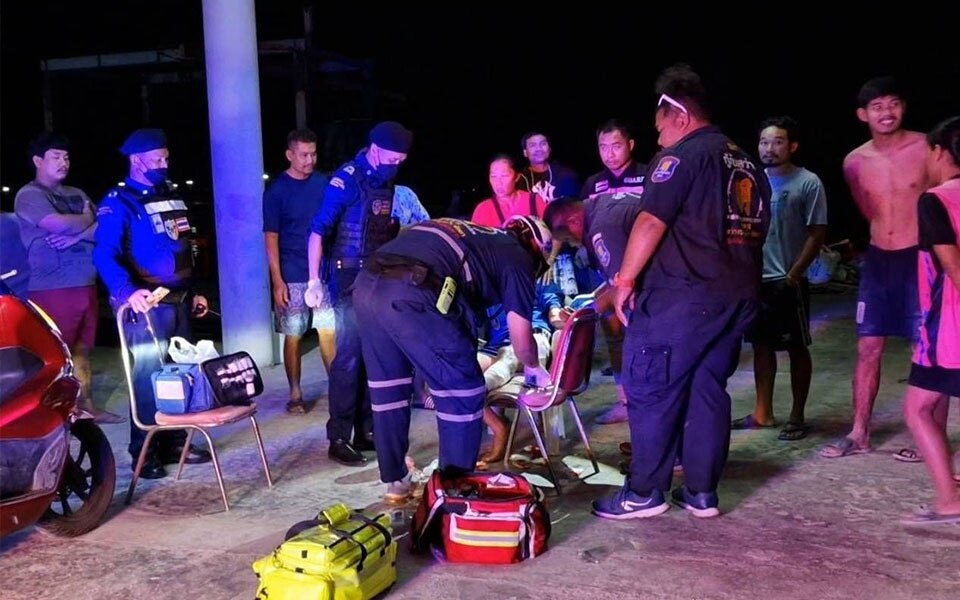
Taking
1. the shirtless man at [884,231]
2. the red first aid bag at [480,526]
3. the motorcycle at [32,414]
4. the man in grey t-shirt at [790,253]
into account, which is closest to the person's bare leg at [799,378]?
the man in grey t-shirt at [790,253]

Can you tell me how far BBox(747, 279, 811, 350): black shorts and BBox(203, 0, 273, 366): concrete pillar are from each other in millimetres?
3906

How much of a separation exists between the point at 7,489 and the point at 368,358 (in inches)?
58.9

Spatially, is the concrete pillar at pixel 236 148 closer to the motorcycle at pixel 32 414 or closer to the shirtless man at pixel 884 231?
the motorcycle at pixel 32 414

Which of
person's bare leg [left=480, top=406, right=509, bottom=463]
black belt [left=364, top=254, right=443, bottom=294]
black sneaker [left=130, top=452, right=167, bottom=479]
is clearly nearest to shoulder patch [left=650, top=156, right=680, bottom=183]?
black belt [left=364, top=254, right=443, bottom=294]

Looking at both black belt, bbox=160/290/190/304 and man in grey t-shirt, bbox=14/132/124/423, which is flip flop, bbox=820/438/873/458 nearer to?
black belt, bbox=160/290/190/304

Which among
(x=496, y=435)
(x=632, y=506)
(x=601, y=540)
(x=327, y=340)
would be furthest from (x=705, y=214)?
(x=327, y=340)

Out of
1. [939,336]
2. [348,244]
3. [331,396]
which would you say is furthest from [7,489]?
[939,336]

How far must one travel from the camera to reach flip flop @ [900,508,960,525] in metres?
3.88

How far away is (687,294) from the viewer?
3.90 m

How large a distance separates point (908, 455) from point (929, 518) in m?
0.96

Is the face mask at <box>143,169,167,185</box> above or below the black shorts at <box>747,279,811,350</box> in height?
above

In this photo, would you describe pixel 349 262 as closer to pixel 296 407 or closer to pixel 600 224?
pixel 296 407

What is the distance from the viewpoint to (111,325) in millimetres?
10461

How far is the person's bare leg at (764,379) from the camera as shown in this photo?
5516mm
